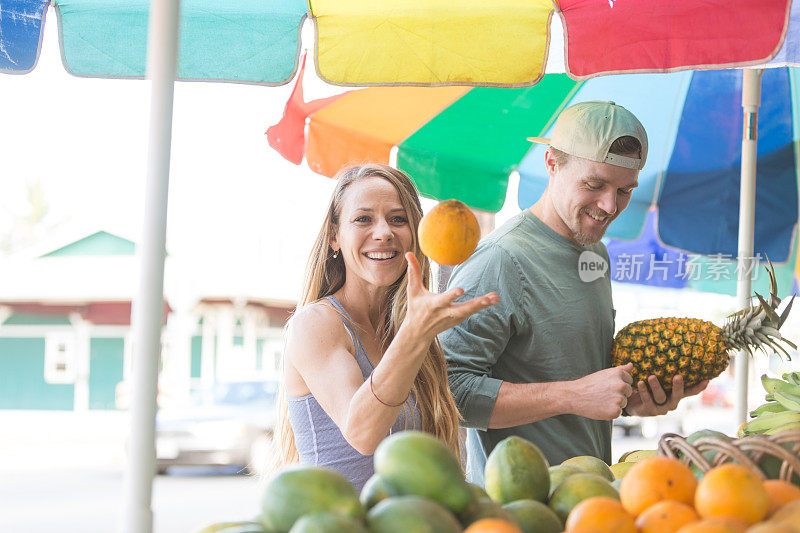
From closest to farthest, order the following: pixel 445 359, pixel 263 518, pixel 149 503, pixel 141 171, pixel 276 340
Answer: pixel 263 518, pixel 149 503, pixel 141 171, pixel 445 359, pixel 276 340

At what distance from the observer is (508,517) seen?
4.34 ft

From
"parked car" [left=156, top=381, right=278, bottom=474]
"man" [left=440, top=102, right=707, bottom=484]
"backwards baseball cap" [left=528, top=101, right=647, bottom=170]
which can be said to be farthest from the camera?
"parked car" [left=156, top=381, right=278, bottom=474]

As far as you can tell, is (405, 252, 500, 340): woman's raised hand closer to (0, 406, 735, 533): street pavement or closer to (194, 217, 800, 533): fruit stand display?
(194, 217, 800, 533): fruit stand display

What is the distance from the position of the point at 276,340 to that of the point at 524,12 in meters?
21.0

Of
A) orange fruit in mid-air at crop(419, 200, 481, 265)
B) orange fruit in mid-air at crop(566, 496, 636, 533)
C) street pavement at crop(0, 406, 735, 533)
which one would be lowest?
street pavement at crop(0, 406, 735, 533)

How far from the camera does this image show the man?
2676 millimetres

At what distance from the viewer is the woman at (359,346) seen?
1.96m

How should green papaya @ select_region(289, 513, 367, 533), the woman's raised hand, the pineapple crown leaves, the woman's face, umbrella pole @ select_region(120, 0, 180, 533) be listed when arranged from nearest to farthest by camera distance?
green papaya @ select_region(289, 513, 367, 533), umbrella pole @ select_region(120, 0, 180, 533), the woman's raised hand, the woman's face, the pineapple crown leaves

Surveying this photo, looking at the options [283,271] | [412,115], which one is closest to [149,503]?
[412,115]

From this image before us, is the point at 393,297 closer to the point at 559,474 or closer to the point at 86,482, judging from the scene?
the point at 559,474

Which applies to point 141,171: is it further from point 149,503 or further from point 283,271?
point 283,271

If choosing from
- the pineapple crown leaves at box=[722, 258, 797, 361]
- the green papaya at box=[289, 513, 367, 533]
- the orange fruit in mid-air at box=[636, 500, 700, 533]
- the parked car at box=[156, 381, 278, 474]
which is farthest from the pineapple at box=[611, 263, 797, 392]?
the parked car at box=[156, 381, 278, 474]

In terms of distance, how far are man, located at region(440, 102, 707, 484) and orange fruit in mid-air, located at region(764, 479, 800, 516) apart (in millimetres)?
1204

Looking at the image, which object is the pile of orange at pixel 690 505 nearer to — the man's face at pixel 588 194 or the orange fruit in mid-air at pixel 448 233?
the orange fruit in mid-air at pixel 448 233
